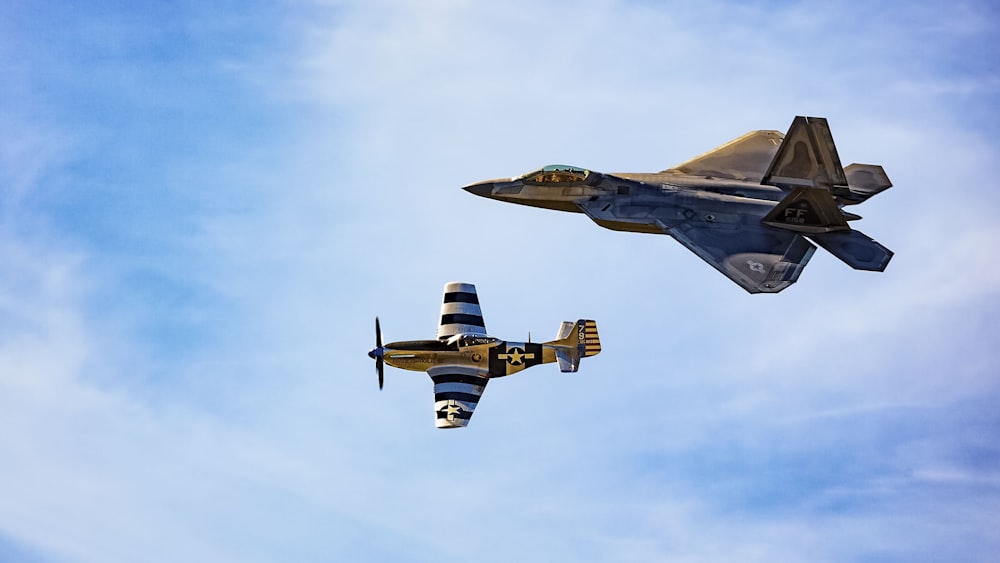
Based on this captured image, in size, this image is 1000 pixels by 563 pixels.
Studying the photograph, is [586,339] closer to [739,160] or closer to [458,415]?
[458,415]

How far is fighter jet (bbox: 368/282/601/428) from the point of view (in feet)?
156

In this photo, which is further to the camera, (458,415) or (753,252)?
(753,252)

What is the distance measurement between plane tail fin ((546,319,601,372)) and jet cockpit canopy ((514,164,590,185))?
4808mm

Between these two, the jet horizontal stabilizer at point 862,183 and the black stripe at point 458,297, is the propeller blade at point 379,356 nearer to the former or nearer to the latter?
the black stripe at point 458,297

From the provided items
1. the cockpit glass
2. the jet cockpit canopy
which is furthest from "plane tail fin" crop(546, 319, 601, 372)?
the jet cockpit canopy

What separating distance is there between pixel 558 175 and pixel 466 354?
22.9 ft

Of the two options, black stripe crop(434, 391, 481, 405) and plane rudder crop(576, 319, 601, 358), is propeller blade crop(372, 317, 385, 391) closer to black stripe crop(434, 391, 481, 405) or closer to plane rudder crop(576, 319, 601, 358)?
black stripe crop(434, 391, 481, 405)

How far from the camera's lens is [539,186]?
5138 cm

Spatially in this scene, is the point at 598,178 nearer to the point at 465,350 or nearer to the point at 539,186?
the point at 539,186

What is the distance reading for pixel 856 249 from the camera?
158 feet

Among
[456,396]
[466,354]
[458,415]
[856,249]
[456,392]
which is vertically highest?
[856,249]

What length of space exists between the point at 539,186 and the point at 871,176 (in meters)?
11.3

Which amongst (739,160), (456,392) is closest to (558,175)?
(739,160)

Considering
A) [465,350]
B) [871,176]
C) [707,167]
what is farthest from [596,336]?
[871,176]
